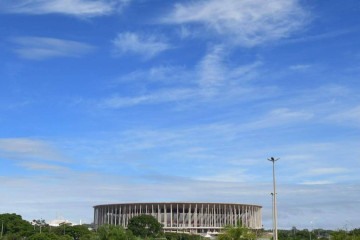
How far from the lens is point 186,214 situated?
175875mm

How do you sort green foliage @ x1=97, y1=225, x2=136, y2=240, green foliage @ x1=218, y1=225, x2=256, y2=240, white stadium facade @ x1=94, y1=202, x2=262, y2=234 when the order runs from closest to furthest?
green foliage @ x1=218, y1=225, x2=256, y2=240, green foliage @ x1=97, y1=225, x2=136, y2=240, white stadium facade @ x1=94, y1=202, x2=262, y2=234

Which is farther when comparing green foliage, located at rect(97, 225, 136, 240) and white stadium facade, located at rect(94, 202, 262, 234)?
white stadium facade, located at rect(94, 202, 262, 234)

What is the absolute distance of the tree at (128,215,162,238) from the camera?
141 m

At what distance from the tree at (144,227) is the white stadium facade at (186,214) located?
86.3ft

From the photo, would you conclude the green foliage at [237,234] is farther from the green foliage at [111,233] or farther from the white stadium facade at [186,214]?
the white stadium facade at [186,214]

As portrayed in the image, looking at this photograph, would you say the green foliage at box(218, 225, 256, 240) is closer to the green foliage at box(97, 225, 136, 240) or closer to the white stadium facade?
the green foliage at box(97, 225, 136, 240)

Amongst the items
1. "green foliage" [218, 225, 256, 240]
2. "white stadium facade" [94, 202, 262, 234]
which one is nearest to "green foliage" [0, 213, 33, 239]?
"white stadium facade" [94, 202, 262, 234]

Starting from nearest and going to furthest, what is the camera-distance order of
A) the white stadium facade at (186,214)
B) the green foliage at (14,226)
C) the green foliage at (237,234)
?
the green foliage at (237,234) < the green foliage at (14,226) < the white stadium facade at (186,214)

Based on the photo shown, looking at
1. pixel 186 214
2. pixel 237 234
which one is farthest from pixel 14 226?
pixel 237 234

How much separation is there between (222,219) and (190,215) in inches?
495

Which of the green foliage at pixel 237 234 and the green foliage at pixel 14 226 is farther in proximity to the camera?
the green foliage at pixel 14 226

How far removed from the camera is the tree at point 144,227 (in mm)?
141375

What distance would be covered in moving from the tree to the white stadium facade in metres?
26.3

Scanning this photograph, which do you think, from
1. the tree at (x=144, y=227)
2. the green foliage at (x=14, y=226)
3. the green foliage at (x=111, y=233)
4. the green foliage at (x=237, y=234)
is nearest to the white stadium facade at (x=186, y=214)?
the tree at (x=144, y=227)
